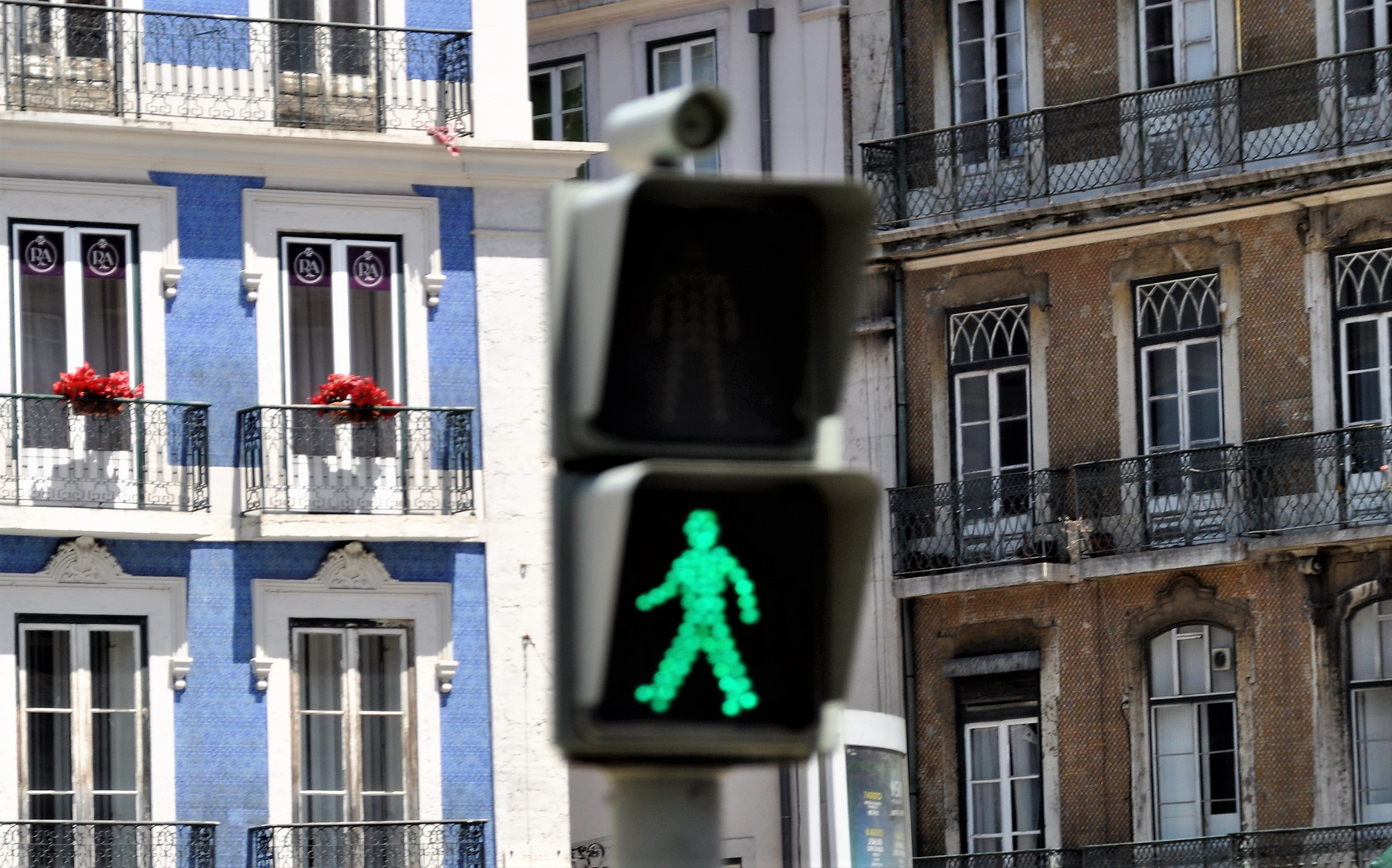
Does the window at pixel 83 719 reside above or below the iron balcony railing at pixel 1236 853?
above

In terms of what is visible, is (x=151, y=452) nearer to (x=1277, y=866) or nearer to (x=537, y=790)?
(x=537, y=790)

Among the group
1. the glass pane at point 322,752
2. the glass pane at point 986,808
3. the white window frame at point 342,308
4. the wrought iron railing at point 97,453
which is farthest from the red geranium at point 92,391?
the glass pane at point 986,808

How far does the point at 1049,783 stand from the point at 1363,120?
7.44m

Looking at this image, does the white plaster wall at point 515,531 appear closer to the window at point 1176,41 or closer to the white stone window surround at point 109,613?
the white stone window surround at point 109,613

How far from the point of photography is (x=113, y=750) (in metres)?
26.3

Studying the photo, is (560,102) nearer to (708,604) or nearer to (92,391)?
(92,391)

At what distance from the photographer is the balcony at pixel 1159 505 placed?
2922cm

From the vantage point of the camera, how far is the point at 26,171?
26.6 m

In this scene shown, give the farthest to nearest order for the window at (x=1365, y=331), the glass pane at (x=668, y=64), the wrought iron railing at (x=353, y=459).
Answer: the glass pane at (x=668, y=64)
the window at (x=1365, y=331)
the wrought iron railing at (x=353, y=459)

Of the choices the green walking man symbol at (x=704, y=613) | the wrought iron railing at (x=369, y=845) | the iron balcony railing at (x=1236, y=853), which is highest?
the green walking man symbol at (x=704, y=613)

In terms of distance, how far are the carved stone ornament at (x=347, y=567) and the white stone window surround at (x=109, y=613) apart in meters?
1.25

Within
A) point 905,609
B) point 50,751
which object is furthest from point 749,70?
point 50,751

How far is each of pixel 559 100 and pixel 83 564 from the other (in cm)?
997

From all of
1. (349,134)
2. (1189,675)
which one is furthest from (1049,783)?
(349,134)
